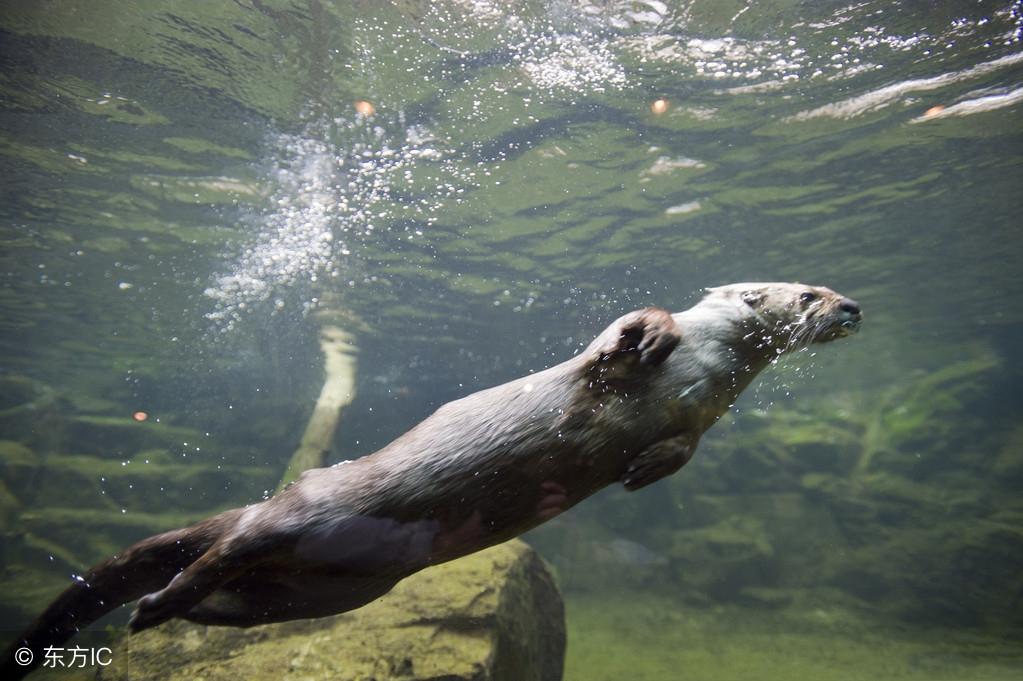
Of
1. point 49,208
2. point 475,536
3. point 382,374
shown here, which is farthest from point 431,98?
point 382,374

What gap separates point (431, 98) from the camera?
8945 mm

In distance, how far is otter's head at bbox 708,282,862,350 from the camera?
292cm

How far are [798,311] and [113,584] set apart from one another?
432 centimetres

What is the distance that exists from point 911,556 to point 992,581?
4.26ft

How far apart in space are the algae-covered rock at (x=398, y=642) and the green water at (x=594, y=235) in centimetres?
322

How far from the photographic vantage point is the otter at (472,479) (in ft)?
7.90

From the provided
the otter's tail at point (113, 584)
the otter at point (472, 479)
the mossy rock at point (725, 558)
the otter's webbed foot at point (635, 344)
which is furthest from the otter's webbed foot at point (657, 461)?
the mossy rock at point (725, 558)

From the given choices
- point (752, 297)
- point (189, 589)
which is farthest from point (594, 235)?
point (189, 589)

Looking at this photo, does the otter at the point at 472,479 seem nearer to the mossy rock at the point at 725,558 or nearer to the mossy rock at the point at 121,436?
the mossy rock at the point at 725,558

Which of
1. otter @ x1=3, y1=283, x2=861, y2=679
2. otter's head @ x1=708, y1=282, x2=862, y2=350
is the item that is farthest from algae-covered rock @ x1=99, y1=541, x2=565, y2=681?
otter's head @ x1=708, y1=282, x2=862, y2=350

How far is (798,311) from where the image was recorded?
9.68 feet

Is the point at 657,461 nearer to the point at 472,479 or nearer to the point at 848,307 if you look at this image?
the point at 472,479

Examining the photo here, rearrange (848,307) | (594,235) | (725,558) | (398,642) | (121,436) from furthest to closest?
(121,436), (594,235), (725,558), (398,642), (848,307)

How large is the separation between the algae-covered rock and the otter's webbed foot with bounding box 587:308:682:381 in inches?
104
